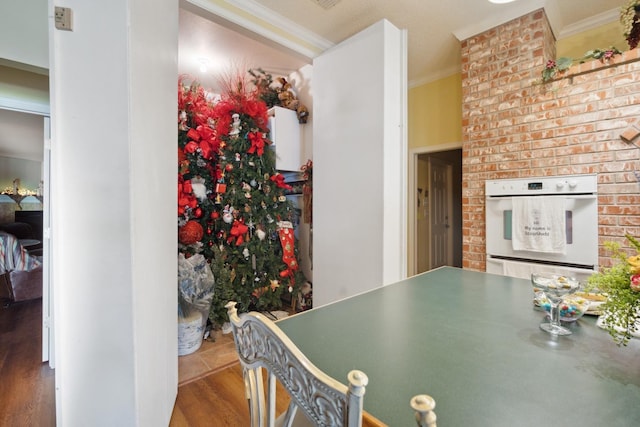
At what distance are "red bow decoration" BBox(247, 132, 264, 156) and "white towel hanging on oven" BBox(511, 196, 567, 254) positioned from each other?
7.77 feet

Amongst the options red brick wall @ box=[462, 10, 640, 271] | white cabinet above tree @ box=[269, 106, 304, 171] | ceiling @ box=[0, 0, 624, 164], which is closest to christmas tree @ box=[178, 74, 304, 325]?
white cabinet above tree @ box=[269, 106, 304, 171]

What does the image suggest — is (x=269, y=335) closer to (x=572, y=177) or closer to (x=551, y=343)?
(x=551, y=343)

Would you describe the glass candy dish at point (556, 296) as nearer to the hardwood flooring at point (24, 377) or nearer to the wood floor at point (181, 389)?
the wood floor at point (181, 389)

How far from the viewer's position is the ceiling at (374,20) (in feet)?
7.29

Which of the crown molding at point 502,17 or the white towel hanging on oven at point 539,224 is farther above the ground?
the crown molding at point 502,17

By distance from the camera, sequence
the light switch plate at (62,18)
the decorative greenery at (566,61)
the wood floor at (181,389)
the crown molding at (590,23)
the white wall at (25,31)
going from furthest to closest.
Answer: the crown molding at (590,23) < the decorative greenery at (566,61) < the white wall at (25,31) < the wood floor at (181,389) < the light switch plate at (62,18)

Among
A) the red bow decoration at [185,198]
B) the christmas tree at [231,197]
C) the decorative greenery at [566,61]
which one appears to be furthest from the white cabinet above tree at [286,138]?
the decorative greenery at [566,61]

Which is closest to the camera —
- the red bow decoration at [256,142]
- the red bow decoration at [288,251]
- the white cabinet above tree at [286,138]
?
the red bow decoration at [256,142]

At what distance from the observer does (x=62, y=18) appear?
1019 mm

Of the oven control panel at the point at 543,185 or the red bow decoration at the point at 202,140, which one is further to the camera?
the red bow decoration at the point at 202,140

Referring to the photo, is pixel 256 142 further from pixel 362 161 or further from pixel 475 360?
pixel 475 360

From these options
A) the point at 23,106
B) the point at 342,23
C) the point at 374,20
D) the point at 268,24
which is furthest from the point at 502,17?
the point at 23,106

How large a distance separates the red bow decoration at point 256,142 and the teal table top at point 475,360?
6.65ft

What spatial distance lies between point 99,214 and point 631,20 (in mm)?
3443
